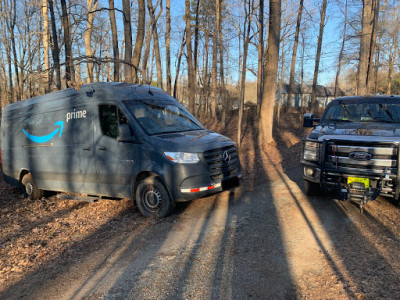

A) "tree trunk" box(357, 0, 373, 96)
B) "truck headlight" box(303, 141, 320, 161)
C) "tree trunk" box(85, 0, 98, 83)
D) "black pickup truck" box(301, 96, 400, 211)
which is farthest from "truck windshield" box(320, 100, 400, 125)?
"tree trunk" box(85, 0, 98, 83)

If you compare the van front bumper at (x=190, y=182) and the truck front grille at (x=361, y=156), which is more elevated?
the truck front grille at (x=361, y=156)

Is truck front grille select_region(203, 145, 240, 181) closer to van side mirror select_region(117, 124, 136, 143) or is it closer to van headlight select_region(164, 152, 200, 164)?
van headlight select_region(164, 152, 200, 164)

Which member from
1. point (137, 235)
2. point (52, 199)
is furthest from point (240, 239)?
point (52, 199)

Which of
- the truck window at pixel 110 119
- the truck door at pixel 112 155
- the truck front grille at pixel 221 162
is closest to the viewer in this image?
the truck front grille at pixel 221 162

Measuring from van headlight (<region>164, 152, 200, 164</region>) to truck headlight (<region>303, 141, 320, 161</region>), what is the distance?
2.17 m

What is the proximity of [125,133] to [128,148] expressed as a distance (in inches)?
12.8

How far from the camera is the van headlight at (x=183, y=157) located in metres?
5.17

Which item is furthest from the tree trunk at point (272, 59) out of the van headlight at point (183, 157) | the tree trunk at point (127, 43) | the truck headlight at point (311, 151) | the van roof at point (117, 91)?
the van headlight at point (183, 157)

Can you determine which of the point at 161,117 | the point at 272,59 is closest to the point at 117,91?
the point at 161,117

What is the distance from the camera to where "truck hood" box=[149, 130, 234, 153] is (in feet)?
17.1

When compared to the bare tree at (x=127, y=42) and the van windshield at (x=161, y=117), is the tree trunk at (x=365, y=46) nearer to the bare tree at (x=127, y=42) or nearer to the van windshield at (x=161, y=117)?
the bare tree at (x=127, y=42)

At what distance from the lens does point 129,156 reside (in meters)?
5.67

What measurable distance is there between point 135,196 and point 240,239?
2.33m

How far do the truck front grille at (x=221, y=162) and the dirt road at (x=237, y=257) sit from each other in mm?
769
